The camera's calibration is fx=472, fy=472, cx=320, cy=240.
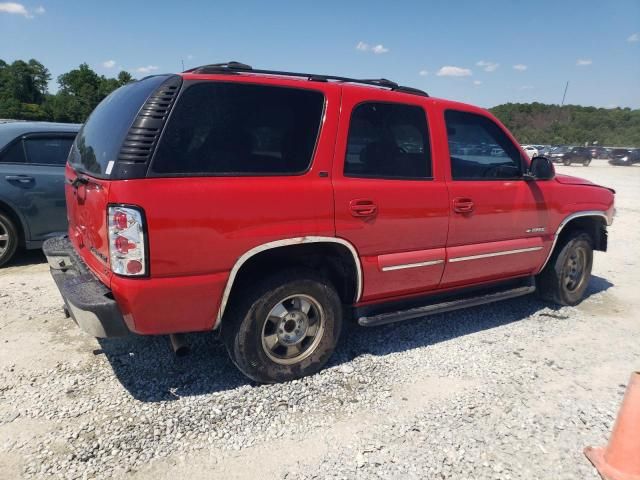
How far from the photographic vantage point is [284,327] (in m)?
3.26

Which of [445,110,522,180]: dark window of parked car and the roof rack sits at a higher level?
the roof rack

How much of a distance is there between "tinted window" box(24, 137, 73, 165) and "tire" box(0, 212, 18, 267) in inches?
31.0

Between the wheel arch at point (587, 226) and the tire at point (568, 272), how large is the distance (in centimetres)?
8

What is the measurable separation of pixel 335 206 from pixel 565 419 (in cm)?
201

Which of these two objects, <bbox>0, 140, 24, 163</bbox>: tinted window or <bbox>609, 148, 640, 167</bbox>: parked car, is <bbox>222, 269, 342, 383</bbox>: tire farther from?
<bbox>609, 148, 640, 167</bbox>: parked car

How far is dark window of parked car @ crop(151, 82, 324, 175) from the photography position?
104 inches

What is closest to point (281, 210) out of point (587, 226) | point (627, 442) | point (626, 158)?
point (627, 442)

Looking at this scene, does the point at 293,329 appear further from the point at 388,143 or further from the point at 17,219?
the point at 17,219

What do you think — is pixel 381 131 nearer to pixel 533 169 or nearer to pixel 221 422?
pixel 533 169

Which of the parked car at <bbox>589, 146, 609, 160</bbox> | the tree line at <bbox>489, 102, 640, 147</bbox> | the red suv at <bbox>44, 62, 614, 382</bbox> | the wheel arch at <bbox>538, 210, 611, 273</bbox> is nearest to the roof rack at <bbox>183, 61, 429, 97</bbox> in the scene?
the red suv at <bbox>44, 62, 614, 382</bbox>

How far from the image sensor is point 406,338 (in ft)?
13.5

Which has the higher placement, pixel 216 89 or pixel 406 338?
pixel 216 89

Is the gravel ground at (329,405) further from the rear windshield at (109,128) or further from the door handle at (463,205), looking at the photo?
the rear windshield at (109,128)

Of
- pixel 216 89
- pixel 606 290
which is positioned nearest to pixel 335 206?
pixel 216 89
